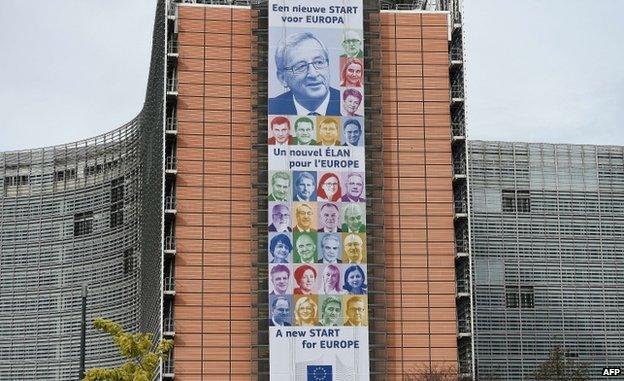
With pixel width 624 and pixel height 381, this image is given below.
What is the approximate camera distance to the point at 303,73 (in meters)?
75.1

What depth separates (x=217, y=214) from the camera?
74.4 m

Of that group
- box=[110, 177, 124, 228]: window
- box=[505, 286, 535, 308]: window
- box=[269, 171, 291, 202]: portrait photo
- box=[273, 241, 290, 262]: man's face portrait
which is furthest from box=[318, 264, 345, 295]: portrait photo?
box=[110, 177, 124, 228]: window

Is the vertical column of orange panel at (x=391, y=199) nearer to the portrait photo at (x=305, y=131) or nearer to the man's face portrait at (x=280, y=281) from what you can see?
the portrait photo at (x=305, y=131)

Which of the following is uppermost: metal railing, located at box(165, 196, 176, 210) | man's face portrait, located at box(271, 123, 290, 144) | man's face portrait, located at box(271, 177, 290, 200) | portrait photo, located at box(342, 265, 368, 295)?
man's face portrait, located at box(271, 123, 290, 144)

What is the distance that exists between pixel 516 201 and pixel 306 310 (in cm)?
2594

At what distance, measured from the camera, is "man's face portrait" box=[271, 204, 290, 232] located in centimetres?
7325

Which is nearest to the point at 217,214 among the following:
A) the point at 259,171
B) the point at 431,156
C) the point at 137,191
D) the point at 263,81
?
the point at 259,171

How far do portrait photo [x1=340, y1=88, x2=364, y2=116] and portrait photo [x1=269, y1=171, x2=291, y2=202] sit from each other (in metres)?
5.30

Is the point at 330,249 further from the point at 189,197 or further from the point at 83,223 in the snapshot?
the point at 83,223

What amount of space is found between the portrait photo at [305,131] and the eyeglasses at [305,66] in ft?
9.23

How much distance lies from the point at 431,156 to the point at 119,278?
31.8 meters

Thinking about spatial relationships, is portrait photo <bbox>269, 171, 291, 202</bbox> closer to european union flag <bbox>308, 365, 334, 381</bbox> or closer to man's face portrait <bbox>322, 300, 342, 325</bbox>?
man's face portrait <bbox>322, 300, 342, 325</bbox>

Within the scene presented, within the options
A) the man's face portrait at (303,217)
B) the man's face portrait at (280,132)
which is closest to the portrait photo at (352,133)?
the man's face portrait at (280,132)

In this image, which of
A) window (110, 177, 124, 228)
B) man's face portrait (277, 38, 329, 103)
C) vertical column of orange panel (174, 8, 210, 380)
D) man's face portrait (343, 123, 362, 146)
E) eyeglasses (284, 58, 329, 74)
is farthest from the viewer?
window (110, 177, 124, 228)
